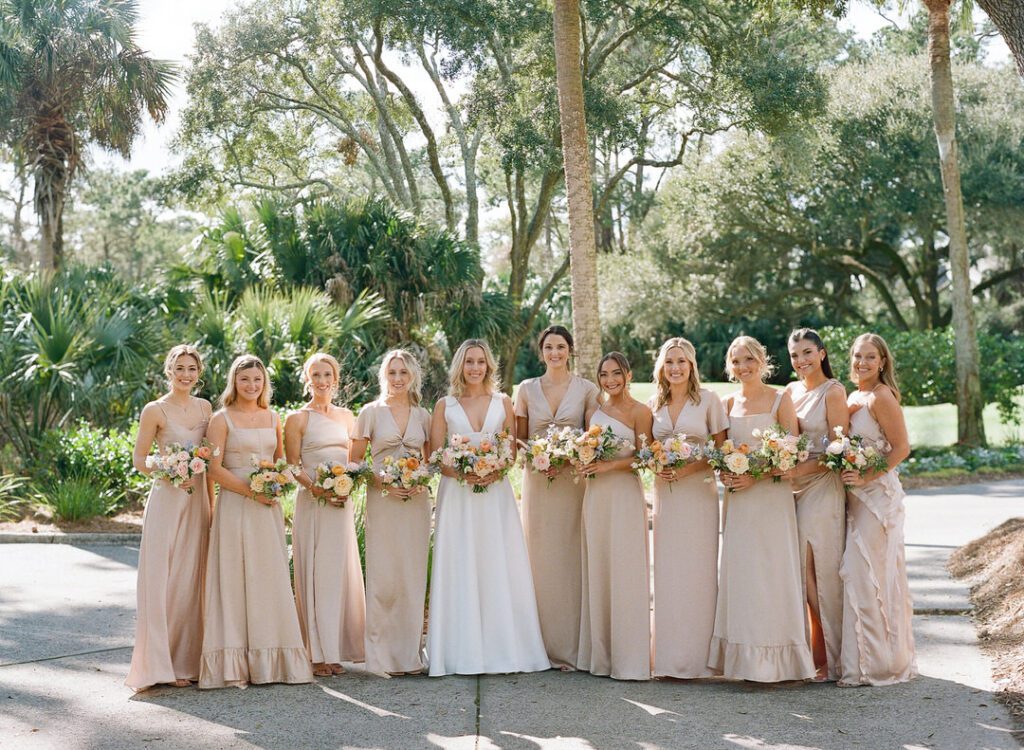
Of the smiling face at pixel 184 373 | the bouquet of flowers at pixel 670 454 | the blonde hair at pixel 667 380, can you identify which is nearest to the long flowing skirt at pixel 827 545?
the bouquet of flowers at pixel 670 454

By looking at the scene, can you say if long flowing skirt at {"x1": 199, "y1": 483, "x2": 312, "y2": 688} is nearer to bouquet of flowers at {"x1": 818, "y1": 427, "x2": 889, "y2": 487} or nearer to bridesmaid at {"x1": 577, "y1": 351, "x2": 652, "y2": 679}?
bridesmaid at {"x1": 577, "y1": 351, "x2": 652, "y2": 679}

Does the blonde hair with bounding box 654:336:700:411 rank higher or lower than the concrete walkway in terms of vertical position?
higher

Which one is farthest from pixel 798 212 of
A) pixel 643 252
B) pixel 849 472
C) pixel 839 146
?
pixel 849 472

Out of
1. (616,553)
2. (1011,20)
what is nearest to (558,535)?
(616,553)

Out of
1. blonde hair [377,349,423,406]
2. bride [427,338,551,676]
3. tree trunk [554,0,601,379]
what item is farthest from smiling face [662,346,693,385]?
tree trunk [554,0,601,379]

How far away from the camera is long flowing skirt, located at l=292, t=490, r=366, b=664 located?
672 cm

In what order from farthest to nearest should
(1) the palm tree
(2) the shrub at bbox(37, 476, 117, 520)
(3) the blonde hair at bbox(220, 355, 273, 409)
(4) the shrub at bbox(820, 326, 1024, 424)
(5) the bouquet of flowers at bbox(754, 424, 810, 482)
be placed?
(4) the shrub at bbox(820, 326, 1024, 424) → (1) the palm tree → (2) the shrub at bbox(37, 476, 117, 520) → (3) the blonde hair at bbox(220, 355, 273, 409) → (5) the bouquet of flowers at bbox(754, 424, 810, 482)

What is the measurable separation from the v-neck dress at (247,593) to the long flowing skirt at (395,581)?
1.62ft

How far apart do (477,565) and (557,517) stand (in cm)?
63

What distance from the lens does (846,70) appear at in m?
25.4

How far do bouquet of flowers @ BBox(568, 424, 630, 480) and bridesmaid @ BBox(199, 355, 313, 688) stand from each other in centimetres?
191

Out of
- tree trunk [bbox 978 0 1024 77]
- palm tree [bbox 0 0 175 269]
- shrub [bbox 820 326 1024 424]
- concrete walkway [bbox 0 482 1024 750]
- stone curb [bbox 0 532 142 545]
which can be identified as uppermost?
palm tree [bbox 0 0 175 269]

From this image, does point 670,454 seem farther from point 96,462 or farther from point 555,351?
point 96,462

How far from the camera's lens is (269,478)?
6.39m
